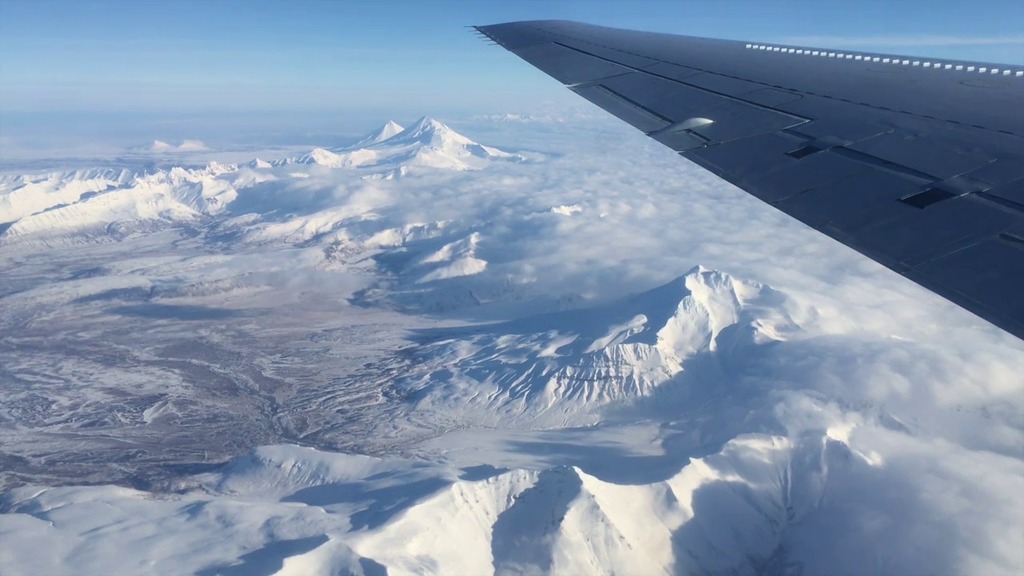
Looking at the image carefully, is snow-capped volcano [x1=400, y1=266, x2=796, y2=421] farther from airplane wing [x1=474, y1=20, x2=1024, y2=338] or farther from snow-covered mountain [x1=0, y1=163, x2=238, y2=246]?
snow-covered mountain [x1=0, y1=163, x2=238, y2=246]

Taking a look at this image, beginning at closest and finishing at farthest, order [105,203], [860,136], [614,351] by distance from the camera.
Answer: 1. [860,136]
2. [614,351]
3. [105,203]

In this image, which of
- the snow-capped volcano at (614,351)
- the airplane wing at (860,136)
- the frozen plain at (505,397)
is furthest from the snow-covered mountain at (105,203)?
the airplane wing at (860,136)

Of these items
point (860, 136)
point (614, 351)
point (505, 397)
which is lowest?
point (505, 397)

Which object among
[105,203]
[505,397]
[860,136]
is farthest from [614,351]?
[105,203]

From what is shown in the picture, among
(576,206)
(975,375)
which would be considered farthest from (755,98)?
(576,206)

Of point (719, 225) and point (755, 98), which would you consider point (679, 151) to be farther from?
point (719, 225)

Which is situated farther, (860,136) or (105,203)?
(105,203)

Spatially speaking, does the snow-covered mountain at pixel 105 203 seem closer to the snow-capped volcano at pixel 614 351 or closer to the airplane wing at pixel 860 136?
the snow-capped volcano at pixel 614 351

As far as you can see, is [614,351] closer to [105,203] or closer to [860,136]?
[860,136]
